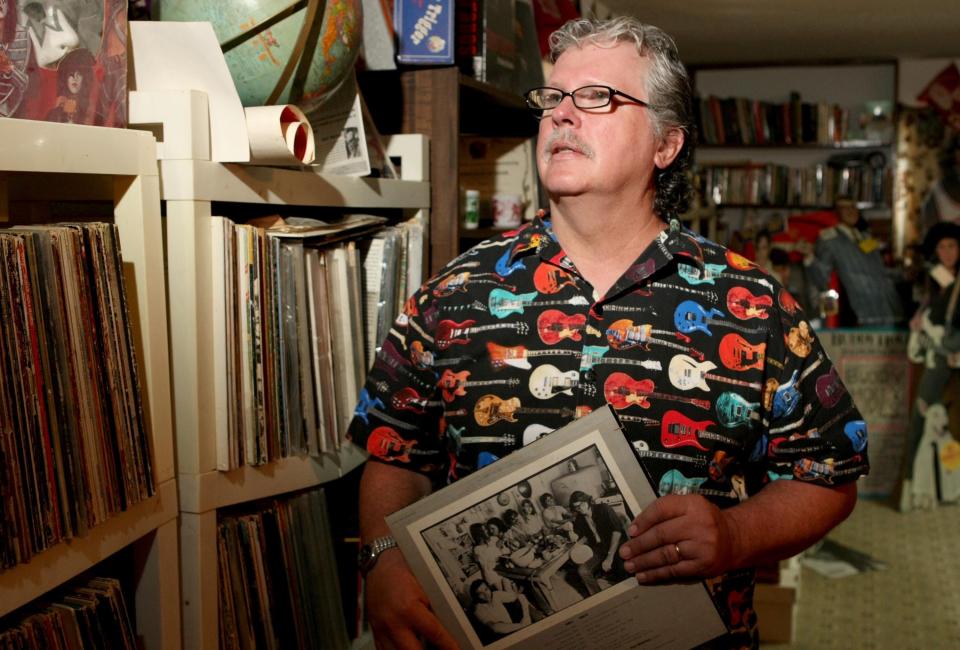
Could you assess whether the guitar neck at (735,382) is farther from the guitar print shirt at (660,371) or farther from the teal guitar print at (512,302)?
the teal guitar print at (512,302)

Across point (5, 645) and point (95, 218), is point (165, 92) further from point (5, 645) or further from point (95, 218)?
point (5, 645)

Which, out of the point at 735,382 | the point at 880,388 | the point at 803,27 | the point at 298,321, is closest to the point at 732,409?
the point at 735,382

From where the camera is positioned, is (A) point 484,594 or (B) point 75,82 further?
(A) point 484,594

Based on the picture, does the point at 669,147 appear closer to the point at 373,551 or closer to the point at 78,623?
the point at 373,551

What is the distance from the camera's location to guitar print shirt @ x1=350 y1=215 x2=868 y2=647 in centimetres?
125

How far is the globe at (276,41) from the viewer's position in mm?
1277

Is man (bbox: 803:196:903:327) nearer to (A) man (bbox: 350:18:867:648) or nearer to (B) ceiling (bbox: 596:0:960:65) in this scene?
(B) ceiling (bbox: 596:0:960:65)

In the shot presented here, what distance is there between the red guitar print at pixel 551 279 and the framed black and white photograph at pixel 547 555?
Answer: 11.2 inches

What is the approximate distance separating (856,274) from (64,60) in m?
4.74

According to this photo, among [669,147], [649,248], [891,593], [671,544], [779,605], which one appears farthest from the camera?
[891,593]

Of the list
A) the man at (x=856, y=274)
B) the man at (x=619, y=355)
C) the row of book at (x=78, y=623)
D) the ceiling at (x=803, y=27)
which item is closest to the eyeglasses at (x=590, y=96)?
the man at (x=619, y=355)

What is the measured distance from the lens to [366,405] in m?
1.39

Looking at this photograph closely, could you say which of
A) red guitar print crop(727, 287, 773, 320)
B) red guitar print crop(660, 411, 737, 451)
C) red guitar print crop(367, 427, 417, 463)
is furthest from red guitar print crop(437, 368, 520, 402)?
red guitar print crop(727, 287, 773, 320)

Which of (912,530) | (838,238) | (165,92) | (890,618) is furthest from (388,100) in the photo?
(838,238)
